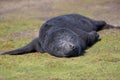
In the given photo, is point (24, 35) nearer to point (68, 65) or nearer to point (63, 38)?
point (63, 38)

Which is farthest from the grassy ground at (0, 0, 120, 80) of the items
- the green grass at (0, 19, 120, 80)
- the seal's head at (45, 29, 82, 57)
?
the seal's head at (45, 29, 82, 57)

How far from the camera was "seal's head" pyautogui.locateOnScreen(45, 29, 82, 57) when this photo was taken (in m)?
12.0

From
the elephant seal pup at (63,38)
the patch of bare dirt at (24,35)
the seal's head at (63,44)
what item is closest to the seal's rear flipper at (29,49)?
the elephant seal pup at (63,38)

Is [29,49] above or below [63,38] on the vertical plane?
below

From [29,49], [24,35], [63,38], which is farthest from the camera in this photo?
[24,35]

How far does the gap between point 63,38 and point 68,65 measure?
1694 mm

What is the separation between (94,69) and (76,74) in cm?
55

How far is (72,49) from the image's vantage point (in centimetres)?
1198

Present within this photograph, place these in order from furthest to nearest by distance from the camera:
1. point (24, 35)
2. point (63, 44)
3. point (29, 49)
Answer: point (24, 35) < point (29, 49) < point (63, 44)

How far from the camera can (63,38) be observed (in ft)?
41.0

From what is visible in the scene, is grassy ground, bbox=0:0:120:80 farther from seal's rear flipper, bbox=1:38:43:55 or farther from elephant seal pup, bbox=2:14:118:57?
seal's rear flipper, bbox=1:38:43:55

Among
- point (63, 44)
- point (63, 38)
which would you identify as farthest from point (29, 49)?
point (63, 44)

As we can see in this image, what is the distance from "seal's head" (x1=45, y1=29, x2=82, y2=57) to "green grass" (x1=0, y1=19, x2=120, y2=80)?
0.22 m

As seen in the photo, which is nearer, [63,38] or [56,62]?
[56,62]
